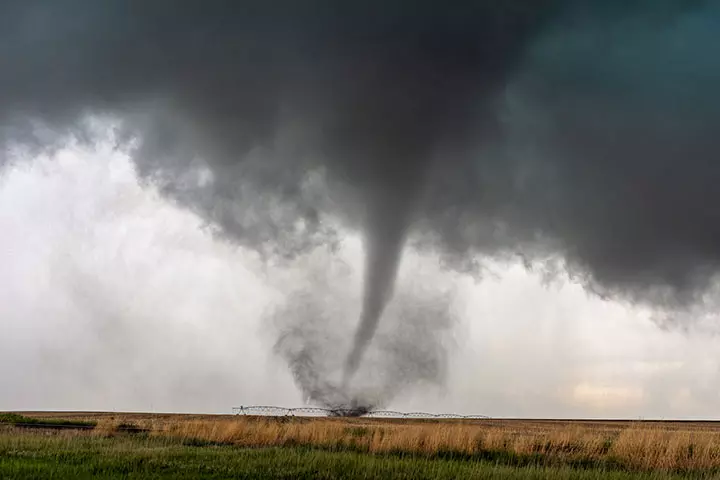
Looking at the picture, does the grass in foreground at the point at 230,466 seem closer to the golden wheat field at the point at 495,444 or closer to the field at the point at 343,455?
the field at the point at 343,455

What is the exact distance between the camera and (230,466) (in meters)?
19.0

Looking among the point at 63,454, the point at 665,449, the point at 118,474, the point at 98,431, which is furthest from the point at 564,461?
the point at 98,431

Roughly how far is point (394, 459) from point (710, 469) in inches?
428

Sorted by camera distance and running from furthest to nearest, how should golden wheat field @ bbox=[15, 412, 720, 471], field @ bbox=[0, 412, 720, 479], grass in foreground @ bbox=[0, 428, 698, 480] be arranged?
golden wheat field @ bbox=[15, 412, 720, 471]
field @ bbox=[0, 412, 720, 479]
grass in foreground @ bbox=[0, 428, 698, 480]

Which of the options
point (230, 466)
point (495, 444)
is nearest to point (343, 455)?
point (230, 466)

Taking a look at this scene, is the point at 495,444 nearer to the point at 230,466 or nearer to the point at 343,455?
the point at 343,455

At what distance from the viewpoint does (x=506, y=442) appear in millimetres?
29656

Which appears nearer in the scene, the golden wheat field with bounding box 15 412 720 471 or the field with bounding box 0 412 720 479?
the field with bounding box 0 412 720 479

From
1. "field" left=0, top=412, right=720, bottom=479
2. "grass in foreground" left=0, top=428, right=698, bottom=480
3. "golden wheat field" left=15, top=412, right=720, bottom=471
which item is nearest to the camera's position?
"grass in foreground" left=0, top=428, right=698, bottom=480

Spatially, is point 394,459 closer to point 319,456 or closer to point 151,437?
point 319,456

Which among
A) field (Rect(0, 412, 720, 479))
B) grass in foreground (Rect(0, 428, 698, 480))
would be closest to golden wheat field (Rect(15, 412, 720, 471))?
field (Rect(0, 412, 720, 479))

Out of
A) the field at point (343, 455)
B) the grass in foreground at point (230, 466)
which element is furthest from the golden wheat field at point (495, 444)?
the grass in foreground at point (230, 466)

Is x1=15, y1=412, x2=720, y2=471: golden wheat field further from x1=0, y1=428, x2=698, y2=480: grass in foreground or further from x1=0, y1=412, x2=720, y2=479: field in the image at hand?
x1=0, y1=428, x2=698, y2=480: grass in foreground

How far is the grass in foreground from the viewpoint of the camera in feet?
57.1
